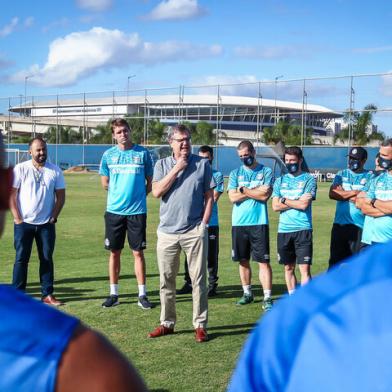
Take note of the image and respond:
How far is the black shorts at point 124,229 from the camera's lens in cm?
790

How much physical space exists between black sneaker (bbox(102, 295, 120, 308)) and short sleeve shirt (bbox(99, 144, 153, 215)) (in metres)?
1.05

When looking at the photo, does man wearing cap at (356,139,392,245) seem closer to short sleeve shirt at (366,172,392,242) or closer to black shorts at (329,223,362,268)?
short sleeve shirt at (366,172,392,242)

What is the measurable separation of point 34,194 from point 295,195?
3.29m

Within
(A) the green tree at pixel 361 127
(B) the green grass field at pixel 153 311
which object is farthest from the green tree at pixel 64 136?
(B) the green grass field at pixel 153 311

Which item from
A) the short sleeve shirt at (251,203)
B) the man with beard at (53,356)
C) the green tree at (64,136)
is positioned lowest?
the short sleeve shirt at (251,203)

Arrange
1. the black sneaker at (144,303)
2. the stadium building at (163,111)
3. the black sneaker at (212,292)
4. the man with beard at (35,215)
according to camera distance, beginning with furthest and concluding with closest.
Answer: the stadium building at (163,111), the black sneaker at (212,292), the man with beard at (35,215), the black sneaker at (144,303)

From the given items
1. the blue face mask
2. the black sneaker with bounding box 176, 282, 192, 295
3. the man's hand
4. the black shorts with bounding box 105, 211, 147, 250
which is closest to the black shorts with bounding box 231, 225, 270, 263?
the blue face mask

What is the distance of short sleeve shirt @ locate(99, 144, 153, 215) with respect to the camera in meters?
7.94

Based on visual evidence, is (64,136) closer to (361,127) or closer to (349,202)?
(361,127)

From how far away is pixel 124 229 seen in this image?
8.05 meters

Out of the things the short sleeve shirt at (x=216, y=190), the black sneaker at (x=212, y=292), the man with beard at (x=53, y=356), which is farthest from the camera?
the short sleeve shirt at (x=216, y=190)

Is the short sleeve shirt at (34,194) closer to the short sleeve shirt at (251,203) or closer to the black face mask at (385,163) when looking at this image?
the short sleeve shirt at (251,203)

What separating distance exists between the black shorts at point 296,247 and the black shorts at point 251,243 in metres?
0.21

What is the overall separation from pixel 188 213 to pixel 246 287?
1956 millimetres
